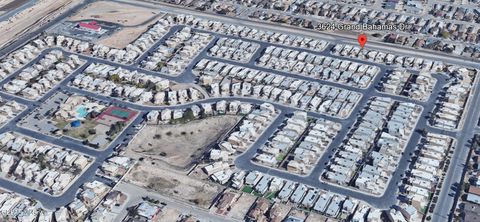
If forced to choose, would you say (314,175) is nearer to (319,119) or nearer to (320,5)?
(319,119)

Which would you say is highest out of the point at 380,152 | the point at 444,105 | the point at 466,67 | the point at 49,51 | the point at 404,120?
the point at 466,67

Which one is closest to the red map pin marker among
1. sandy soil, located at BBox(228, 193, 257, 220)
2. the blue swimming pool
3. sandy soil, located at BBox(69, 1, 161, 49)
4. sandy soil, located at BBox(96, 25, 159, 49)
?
sandy soil, located at BBox(69, 1, 161, 49)

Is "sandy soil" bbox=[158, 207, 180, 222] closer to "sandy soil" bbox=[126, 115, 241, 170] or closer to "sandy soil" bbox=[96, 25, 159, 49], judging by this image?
"sandy soil" bbox=[126, 115, 241, 170]

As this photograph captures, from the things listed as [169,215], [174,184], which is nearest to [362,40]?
[174,184]

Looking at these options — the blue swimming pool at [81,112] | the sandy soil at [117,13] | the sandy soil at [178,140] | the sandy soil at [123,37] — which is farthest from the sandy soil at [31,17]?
the sandy soil at [178,140]

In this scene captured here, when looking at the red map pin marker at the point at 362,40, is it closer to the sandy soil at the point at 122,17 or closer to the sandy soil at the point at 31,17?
the sandy soil at the point at 122,17

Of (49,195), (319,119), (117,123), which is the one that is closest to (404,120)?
(319,119)

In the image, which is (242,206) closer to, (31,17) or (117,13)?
(117,13)
